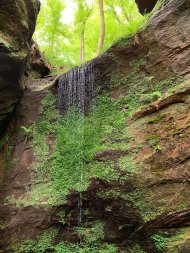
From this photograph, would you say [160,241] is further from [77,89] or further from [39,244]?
[77,89]

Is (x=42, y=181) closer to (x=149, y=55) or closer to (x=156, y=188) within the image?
(x=156, y=188)

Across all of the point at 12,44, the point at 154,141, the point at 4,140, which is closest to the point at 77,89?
the point at 12,44

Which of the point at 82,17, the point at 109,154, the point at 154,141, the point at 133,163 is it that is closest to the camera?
the point at 133,163

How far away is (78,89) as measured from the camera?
10.6 m

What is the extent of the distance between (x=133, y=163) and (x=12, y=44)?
5.31 meters

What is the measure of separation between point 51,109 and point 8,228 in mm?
4627

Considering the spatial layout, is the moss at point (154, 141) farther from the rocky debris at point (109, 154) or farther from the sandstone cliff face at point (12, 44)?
the sandstone cliff face at point (12, 44)

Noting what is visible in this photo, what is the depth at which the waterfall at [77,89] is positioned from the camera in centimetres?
1025

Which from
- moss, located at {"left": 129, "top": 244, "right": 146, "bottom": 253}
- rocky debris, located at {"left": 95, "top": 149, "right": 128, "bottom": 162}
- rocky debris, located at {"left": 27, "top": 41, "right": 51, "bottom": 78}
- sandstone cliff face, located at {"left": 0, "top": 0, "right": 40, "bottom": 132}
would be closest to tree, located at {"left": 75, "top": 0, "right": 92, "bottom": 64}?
rocky debris, located at {"left": 27, "top": 41, "right": 51, "bottom": 78}

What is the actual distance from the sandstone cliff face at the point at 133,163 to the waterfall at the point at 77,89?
0.41 meters

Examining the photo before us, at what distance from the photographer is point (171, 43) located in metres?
8.95

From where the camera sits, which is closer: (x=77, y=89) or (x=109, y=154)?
(x=109, y=154)

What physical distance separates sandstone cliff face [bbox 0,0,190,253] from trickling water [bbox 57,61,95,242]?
41 cm

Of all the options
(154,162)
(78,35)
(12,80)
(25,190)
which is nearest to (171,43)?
(154,162)
